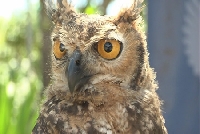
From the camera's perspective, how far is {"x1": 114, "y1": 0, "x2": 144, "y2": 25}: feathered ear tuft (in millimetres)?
1423

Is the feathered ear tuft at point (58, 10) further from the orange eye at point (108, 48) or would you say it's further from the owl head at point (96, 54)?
the orange eye at point (108, 48)

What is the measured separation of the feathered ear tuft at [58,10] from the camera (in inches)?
57.0

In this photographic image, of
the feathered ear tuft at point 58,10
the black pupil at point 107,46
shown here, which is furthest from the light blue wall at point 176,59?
the black pupil at point 107,46

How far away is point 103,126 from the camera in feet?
4.31

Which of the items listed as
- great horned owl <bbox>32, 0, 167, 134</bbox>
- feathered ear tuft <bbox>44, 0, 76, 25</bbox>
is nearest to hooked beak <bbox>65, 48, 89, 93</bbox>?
great horned owl <bbox>32, 0, 167, 134</bbox>

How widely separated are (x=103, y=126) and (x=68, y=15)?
1.45 ft

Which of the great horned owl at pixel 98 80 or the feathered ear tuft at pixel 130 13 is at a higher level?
the feathered ear tuft at pixel 130 13

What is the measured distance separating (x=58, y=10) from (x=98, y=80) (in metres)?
0.34

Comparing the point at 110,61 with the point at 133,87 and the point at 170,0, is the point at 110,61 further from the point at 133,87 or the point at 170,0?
the point at 170,0

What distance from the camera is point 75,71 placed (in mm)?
1287

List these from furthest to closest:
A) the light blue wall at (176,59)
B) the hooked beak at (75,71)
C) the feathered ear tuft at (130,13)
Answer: the light blue wall at (176,59) → the feathered ear tuft at (130,13) → the hooked beak at (75,71)

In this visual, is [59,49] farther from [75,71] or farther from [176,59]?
[176,59]

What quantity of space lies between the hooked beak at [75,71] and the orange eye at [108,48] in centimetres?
8

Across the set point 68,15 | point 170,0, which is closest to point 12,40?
point 170,0
